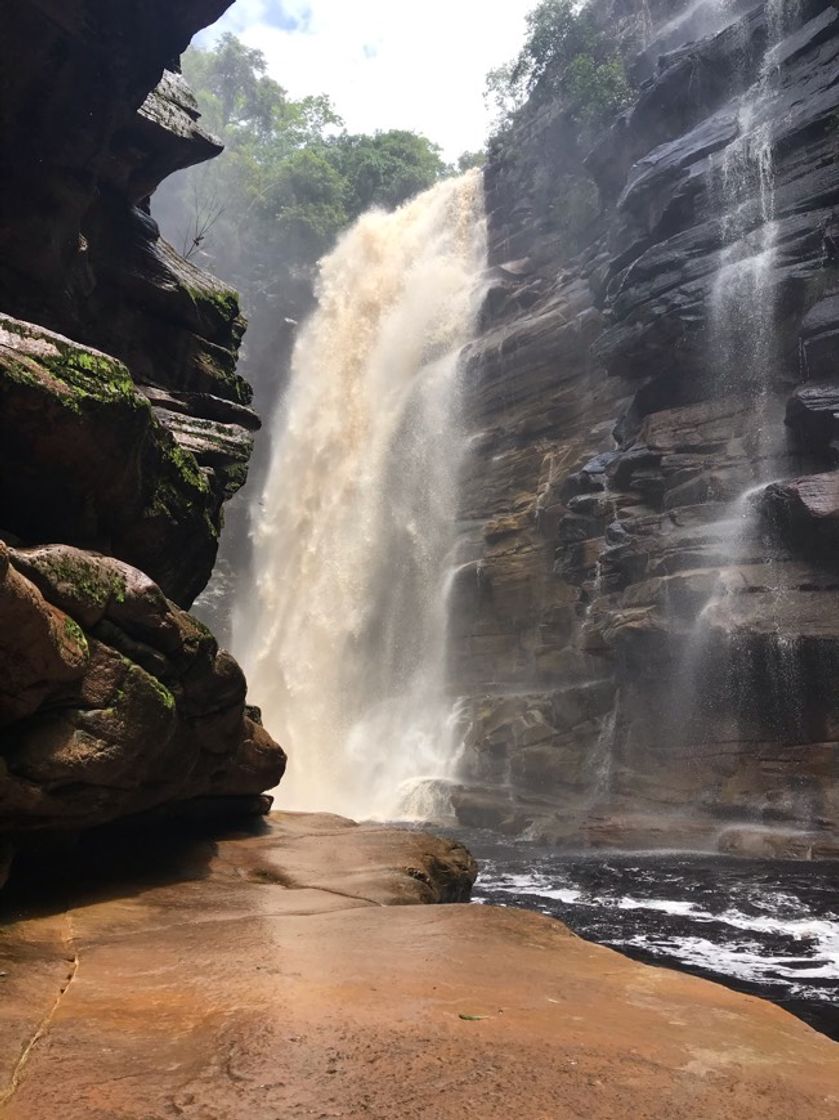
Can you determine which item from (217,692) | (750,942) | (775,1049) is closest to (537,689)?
(750,942)

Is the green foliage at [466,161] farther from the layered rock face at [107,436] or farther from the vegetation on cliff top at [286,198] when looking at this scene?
the layered rock face at [107,436]

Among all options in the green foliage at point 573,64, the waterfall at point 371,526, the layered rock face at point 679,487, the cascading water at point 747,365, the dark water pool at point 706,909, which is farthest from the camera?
the green foliage at point 573,64

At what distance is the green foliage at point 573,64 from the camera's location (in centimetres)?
3509

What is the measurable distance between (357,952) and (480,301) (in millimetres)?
33094

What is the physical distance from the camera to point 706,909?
1091 centimetres

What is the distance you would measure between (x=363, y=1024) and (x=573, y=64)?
4075 cm

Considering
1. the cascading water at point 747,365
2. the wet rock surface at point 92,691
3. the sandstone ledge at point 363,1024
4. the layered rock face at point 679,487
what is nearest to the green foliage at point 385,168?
the layered rock face at point 679,487

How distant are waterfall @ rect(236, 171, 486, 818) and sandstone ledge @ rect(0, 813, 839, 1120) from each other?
17288mm

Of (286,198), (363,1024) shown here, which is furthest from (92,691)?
(286,198)

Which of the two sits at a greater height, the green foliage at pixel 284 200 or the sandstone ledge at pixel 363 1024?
the green foliage at pixel 284 200

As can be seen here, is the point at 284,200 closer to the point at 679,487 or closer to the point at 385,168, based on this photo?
the point at 385,168

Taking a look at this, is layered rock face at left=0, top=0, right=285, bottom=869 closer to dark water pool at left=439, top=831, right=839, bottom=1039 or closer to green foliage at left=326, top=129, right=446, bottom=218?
dark water pool at left=439, top=831, right=839, bottom=1039

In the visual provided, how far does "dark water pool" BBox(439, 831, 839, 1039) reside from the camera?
7961 mm

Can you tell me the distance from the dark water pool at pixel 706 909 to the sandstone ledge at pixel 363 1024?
8.97 ft
